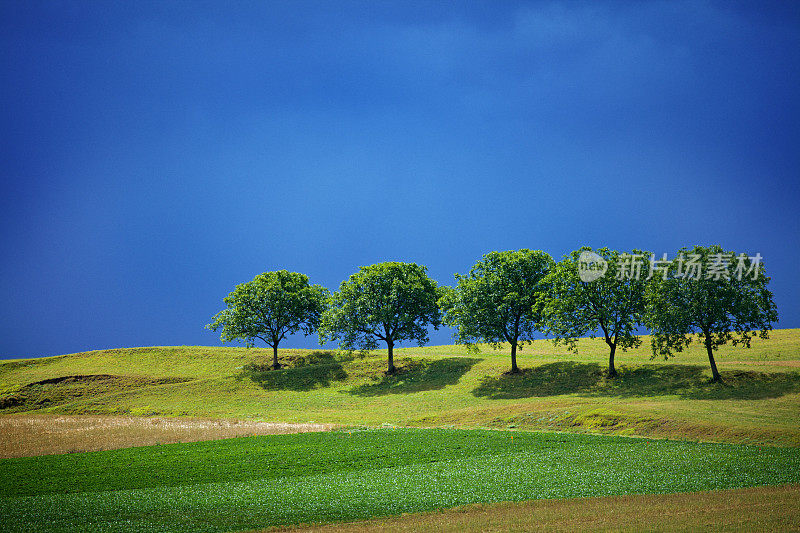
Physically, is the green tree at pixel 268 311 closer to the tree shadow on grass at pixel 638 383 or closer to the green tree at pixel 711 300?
the tree shadow on grass at pixel 638 383

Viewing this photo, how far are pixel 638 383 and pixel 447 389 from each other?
22.5 meters

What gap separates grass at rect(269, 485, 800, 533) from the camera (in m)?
18.2

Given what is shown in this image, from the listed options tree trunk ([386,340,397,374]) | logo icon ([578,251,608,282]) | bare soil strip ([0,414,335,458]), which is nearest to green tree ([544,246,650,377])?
logo icon ([578,251,608,282])

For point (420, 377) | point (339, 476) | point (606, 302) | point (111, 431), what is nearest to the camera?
point (339, 476)

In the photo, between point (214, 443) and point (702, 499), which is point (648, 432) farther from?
point (214, 443)

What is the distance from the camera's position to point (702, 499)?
21594 millimetres

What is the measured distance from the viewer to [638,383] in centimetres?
5819

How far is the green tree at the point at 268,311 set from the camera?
3297 inches

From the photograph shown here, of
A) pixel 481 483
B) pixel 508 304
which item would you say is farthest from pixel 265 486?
pixel 508 304

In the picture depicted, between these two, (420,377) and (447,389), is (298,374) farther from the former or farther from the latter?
(447,389)

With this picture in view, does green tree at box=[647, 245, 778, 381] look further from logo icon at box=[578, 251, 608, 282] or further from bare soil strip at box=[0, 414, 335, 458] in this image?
bare soil strip at box=[0, 414, 335, 458]

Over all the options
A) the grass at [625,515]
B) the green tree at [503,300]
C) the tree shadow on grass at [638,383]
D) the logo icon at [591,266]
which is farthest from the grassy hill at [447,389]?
the grass at [625,515]

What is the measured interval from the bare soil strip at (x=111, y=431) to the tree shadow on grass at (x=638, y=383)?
84.6 feet

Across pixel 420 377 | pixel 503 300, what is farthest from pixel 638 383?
pixel 420 377
